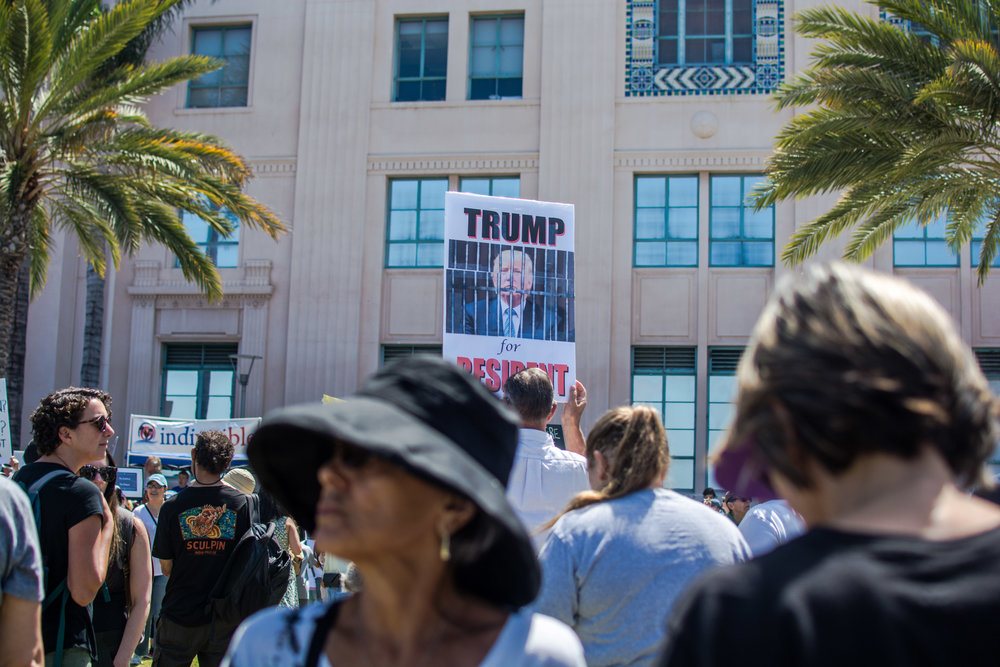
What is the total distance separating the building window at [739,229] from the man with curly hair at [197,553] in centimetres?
1569

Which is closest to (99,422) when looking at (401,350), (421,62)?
(401,350)

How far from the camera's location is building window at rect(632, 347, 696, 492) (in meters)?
19.8

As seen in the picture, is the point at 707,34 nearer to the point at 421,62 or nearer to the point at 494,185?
the point at 494,185

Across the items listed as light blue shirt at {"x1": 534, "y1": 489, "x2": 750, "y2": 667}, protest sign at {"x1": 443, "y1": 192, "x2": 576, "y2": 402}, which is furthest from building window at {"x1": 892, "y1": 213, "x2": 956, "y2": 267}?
light blue shirt at {"x1": 534, "y1": 489, "x2": 750, "y2": 667}

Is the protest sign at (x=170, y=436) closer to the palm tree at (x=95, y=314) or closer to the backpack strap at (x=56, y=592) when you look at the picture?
the palm tree at (x=95, y=314)

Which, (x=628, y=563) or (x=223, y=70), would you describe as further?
(x=223, y=70)

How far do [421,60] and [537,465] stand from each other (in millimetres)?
18373

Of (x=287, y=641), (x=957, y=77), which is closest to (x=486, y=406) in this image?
(x=287, y=641)

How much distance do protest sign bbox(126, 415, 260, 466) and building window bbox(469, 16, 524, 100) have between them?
8845mm

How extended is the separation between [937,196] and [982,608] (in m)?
13.7

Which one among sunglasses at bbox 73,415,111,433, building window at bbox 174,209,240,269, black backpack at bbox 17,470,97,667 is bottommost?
black backpack at bbox 17,470,97,667

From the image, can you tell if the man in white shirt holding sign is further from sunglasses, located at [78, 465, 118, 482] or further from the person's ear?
sunglasses, located at [78, 465, 118, 482]

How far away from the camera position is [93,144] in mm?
13594

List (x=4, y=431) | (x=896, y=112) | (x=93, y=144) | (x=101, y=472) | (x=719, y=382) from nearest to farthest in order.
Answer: (x=101, y=472)
(x=4, y=431)
(x=896, y=112)
(x=93, y=144)
(x=719, y=382)
